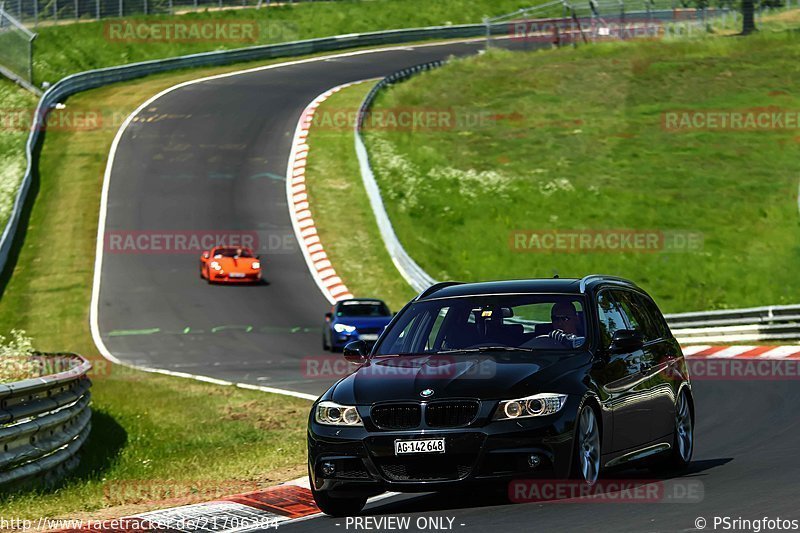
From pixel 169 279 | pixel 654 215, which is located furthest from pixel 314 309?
pixel 654 215

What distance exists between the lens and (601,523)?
8.55 metres

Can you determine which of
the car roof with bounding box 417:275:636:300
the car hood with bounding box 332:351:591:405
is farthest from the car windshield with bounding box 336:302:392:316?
the car hood with bounding box 332:351:591:405

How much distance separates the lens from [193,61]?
2491 inches

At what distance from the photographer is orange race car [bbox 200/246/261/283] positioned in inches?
1422

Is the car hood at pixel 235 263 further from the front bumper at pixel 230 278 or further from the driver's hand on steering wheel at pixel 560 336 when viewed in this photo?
the driver's hand on steering wheel at pixel 560 336

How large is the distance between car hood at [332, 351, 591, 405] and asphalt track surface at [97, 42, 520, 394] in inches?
490

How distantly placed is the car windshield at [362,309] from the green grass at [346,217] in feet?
13.7

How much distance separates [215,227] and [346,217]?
3923mm

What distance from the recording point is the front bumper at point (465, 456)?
9.10 metres

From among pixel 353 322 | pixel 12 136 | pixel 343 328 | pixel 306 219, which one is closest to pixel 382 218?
pixel 306 219

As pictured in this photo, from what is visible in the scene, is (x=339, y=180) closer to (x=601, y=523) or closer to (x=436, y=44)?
(x=436, y=44)

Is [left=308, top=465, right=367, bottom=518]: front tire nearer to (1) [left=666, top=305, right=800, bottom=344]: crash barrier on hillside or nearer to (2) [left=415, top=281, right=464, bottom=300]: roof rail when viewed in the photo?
(2) [left=415, top=281, right=464, bottom=300]: roof rail

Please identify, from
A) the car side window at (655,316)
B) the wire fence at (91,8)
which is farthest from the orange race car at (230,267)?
the wire fence at (91,8)

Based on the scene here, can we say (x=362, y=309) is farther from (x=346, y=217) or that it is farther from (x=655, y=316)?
(x=655, y=316)
